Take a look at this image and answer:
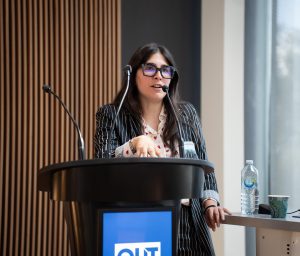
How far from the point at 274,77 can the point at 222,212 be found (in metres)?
1.90

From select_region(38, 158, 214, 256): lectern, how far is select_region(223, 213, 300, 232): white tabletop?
72cm

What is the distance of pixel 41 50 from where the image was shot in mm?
3432

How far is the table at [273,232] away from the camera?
1.83 m

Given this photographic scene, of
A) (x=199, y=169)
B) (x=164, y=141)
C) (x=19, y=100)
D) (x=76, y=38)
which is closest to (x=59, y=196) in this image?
(x=199, y=169)

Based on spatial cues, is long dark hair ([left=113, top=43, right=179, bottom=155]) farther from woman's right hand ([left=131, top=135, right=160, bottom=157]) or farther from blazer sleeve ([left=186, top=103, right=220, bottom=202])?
woman's right hand ([left=131, top=135, right=160, bottom=157])

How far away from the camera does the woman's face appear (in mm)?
2006

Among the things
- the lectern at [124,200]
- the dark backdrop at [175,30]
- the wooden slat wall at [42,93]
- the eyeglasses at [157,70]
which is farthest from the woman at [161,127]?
the dark backdrop at [175,30]

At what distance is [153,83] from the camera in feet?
6.60

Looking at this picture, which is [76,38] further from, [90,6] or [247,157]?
[247,157]

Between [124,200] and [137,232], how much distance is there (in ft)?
0.37

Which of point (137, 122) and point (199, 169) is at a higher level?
point (137, 122)

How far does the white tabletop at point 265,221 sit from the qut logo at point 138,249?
2.56 ft

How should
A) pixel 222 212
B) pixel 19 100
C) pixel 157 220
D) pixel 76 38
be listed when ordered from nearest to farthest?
pixel 157 220 → pixel 222 212 → pixel 19 100 → pixel 76 38

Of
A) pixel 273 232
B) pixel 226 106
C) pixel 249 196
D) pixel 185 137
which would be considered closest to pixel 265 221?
pixel 273 232
